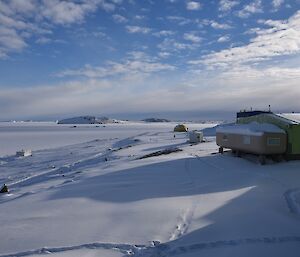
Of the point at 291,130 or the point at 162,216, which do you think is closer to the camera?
the point at 162,216

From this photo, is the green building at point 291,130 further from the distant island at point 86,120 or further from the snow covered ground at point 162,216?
the distant island at point 86,120

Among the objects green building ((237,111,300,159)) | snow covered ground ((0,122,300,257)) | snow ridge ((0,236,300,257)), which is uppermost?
green building ((237,111,300,159))

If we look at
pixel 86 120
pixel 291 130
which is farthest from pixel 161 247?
pixel 86 120

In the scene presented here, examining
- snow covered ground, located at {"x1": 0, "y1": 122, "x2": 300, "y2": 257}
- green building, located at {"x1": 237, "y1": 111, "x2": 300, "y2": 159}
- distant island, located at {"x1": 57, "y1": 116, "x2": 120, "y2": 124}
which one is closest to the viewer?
snow covered ground, located at {"x1": 0, "y1": 122, "x2": 300, "y2": 257}

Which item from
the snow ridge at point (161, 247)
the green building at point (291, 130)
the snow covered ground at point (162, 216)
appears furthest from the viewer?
the green building at point (291, 130)

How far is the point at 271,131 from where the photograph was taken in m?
12.6

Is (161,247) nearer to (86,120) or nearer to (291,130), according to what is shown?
(291,130)

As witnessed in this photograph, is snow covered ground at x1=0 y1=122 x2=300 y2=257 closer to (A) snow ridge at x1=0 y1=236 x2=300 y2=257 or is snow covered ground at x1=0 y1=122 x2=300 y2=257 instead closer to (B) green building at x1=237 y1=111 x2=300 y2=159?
(A) snow ridge at x1=0 y1=236 x2=300 y2=257

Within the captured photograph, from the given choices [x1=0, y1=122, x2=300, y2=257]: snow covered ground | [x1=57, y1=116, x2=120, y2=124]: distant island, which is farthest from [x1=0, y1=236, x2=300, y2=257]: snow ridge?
[x1=57, y1=116, x2=120, y2=124]: distant island

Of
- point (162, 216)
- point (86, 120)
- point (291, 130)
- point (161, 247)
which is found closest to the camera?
point (161, 247)

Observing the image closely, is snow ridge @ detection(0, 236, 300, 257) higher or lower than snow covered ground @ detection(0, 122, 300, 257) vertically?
lower

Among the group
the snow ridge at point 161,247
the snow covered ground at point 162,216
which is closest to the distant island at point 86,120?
the snow covered ground at point 162,216

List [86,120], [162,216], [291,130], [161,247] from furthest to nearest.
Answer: [86,120], [291,130], [162,216], [161,247]

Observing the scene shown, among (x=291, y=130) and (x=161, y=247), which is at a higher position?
(x=291, y=130)
